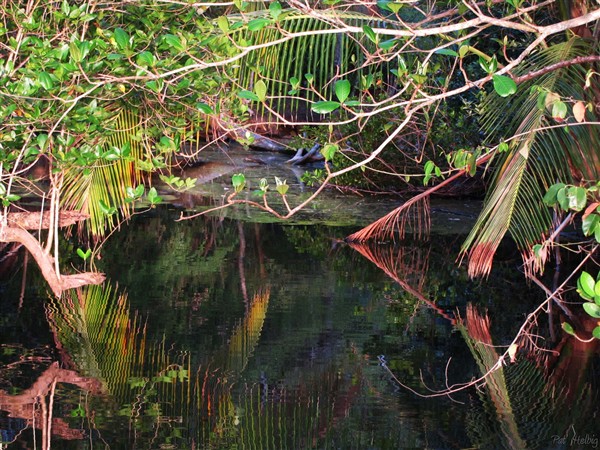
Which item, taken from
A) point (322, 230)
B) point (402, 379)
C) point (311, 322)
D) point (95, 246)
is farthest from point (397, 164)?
point (402, 379)

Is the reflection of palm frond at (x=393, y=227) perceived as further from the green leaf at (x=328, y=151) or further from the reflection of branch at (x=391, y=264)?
the green leaf at (x=328, y=151)

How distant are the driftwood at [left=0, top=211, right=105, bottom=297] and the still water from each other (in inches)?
2.9

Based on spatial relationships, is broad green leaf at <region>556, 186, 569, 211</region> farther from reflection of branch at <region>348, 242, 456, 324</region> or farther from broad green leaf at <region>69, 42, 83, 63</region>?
reflection of branch at <region>348, 242, 456, 324</region>

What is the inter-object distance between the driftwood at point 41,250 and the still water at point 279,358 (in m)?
0.07

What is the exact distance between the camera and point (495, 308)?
5.39 m

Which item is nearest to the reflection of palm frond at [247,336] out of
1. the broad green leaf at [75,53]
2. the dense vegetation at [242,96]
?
the dense vegetation at [242,96]

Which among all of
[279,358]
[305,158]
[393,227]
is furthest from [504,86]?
[305,158]

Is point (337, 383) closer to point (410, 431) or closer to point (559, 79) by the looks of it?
point (410, 431)

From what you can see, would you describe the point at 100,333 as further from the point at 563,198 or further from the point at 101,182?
the point at 563,198

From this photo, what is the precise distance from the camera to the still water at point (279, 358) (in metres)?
3.34

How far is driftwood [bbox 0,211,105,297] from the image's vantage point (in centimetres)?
511

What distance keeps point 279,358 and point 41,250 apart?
1707 mm

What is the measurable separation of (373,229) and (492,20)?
14.5 ft

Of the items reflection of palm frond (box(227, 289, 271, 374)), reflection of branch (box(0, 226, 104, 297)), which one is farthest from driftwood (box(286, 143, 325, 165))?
reflection of branch (box(0, 226, 104, 297))
